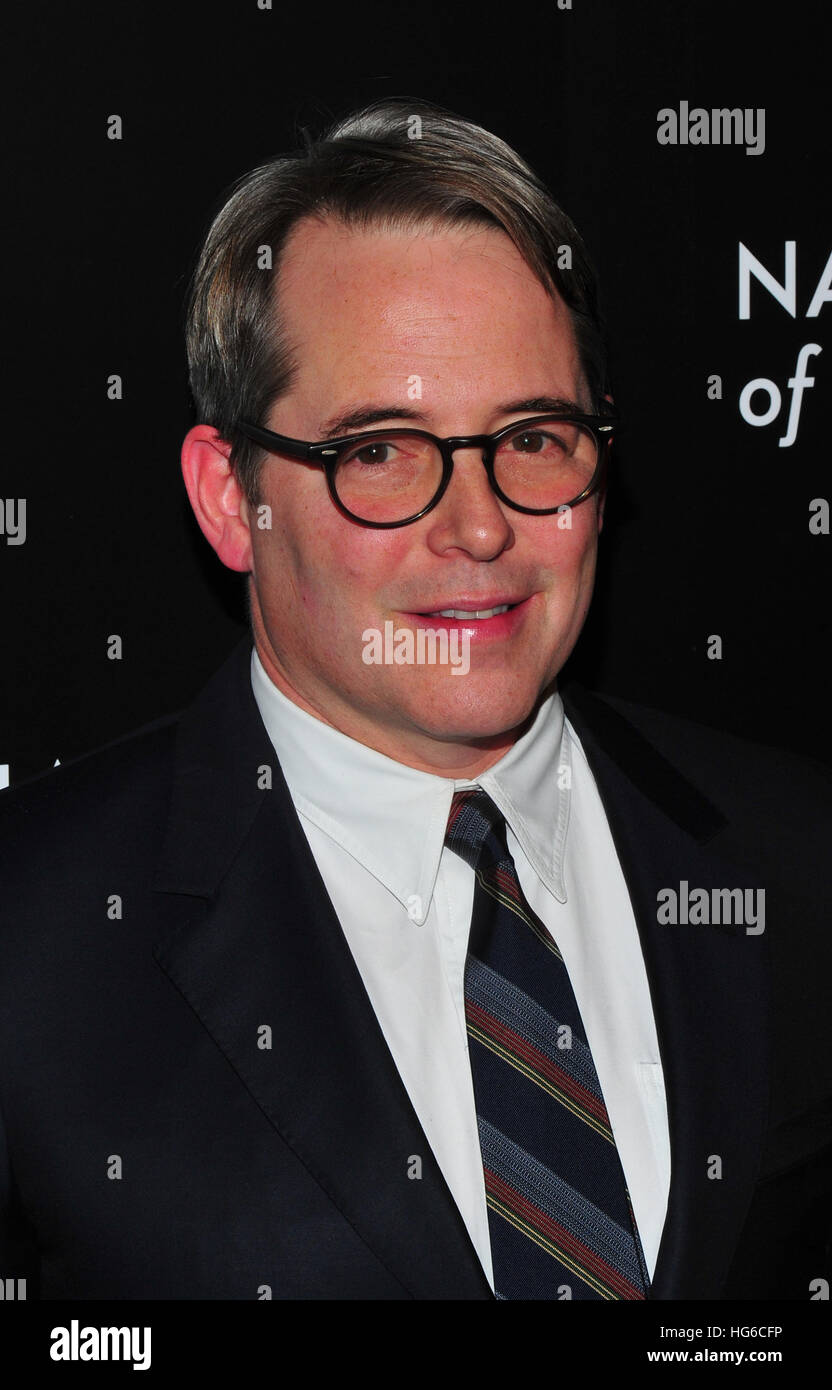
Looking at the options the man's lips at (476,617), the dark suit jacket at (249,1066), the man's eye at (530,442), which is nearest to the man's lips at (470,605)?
the man's lips at (476,617)

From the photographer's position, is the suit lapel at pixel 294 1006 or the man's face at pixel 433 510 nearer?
the suit lapel at pixel 294 1006

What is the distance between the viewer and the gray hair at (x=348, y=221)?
1631 mm

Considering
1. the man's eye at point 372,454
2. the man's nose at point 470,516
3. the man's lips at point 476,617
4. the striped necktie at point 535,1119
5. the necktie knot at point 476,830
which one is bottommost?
the striped necktie at point 535,1119

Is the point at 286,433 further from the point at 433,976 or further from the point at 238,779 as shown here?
the point at 433,976

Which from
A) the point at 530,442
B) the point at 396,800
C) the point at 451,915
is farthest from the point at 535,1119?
the point at 530,442

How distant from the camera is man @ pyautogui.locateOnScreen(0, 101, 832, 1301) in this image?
1455 millimetres

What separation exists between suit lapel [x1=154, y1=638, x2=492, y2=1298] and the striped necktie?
8 centimetres

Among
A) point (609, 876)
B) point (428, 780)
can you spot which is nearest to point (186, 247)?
point (428, 780)

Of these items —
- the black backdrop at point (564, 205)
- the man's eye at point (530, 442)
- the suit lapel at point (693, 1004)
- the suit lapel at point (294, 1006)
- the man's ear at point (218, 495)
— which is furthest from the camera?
the black backdrop at point (564, 205)

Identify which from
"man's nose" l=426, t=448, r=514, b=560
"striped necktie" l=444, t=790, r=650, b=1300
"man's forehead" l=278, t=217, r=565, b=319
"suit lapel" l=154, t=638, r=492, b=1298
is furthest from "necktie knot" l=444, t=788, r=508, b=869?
"man's forehead" l=278, t=217, r=565, b=319

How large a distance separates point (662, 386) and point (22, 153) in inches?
39.1

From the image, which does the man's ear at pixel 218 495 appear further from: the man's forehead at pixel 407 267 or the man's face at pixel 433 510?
the man's forehead at pixel 407 267

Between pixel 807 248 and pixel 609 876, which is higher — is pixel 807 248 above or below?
above

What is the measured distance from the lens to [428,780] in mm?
1645
